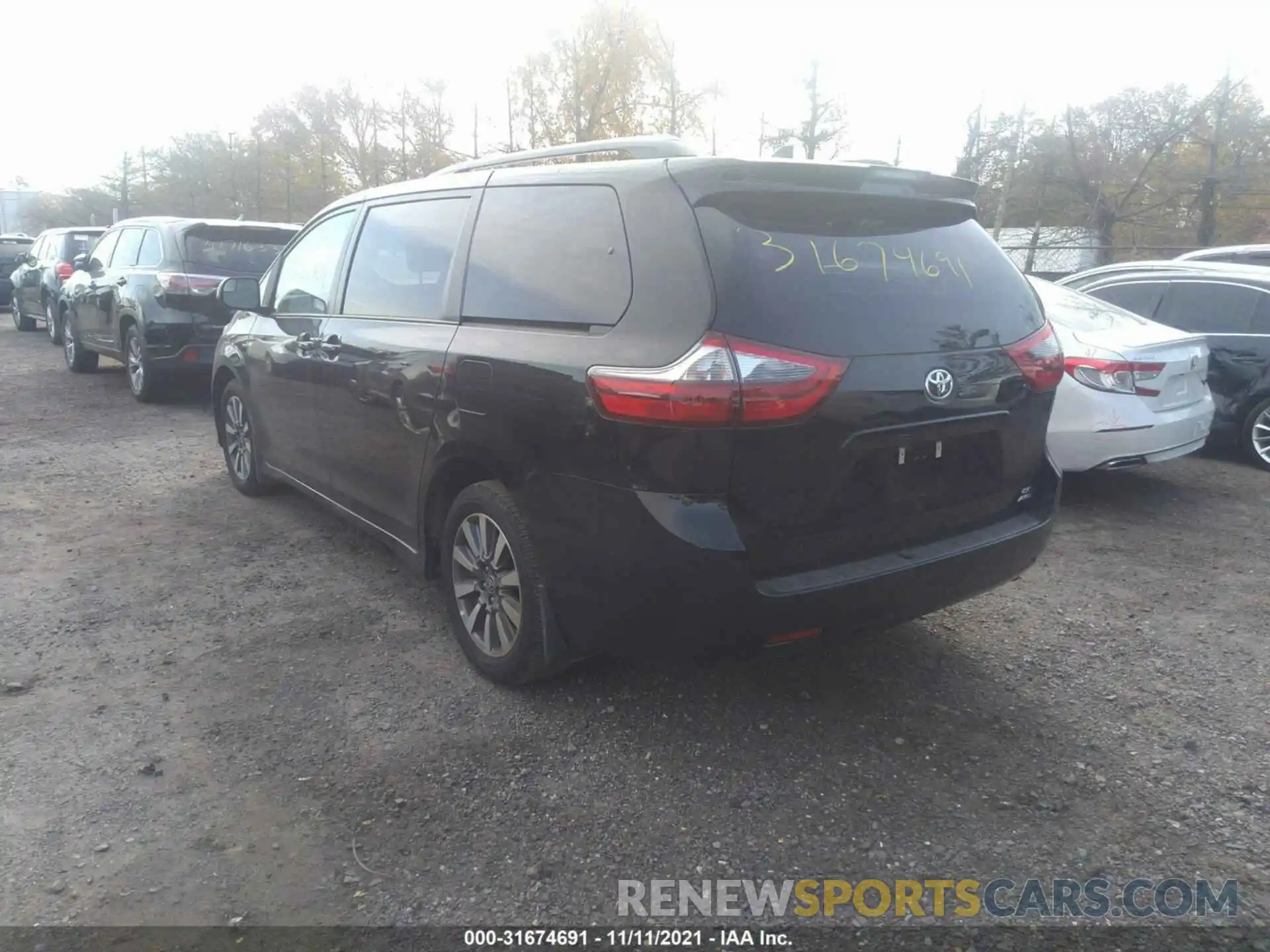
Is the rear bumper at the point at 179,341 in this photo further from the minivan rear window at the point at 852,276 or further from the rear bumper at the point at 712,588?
the minivan rear window at the point at 852,276

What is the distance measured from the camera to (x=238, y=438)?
5.88m

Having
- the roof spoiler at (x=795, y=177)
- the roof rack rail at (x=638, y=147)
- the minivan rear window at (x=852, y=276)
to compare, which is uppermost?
the roof rack rail at (x=638, y=147)

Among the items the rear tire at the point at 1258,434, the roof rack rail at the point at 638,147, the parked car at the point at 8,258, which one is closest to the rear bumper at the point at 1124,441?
the rear tire at the point at 1258,434

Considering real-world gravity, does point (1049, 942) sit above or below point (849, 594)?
below

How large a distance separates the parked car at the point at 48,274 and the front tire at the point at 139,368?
561 cm

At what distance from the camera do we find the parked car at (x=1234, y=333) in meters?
6.97

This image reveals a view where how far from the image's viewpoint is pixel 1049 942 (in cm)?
228

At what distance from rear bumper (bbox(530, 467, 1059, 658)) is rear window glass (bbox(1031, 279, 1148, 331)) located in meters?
3.41

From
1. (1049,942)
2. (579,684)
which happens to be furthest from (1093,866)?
(579,684)

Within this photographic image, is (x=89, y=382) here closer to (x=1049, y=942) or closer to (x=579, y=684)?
(x=579, y=684)

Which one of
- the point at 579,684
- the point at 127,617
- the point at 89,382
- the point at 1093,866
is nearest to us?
the point at 1093,866

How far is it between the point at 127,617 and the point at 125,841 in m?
1.74

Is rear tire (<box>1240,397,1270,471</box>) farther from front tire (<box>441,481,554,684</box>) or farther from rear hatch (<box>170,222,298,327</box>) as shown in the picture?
rear hatch (<box>170,222,298,327</box>)

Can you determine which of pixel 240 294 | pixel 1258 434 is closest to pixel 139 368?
pixel 240 294
